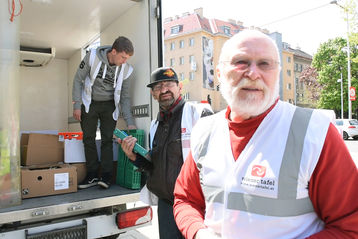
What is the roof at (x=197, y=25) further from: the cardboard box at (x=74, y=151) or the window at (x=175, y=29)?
the cardboard box at (x=74, y=151)

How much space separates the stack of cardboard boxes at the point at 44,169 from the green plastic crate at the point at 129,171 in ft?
1.61

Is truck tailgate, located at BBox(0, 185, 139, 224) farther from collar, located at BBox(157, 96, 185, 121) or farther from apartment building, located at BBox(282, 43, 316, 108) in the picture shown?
apartment building, located at BBox(282, 43, 316, 108)

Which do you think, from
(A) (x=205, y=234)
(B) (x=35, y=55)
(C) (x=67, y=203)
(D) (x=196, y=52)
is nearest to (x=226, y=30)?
(D) (x=196, y=52)

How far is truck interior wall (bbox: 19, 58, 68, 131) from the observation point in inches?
228

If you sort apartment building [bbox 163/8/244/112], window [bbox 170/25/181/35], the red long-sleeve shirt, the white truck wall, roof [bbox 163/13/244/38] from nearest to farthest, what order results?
the red long-sleeve shirt < the white truck wall < apartment building [bbox 163/8/244/112] < roof [bbox 163/13/244/38] < window [bbox 170/25/181/35]

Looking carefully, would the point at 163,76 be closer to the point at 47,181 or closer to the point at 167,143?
the point at 167,143

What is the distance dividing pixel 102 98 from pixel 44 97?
302 centimetres

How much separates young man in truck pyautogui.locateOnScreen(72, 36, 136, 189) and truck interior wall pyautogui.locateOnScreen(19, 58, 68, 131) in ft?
9.20

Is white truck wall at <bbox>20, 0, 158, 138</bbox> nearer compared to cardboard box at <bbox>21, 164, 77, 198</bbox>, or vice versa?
cardboard box at <bbox>21, 164, 77, 198</bbox>

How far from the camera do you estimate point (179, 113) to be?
2441 mm

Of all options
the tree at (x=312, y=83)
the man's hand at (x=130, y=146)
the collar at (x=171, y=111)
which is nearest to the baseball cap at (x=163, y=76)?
the collar at (x=171, y=111)

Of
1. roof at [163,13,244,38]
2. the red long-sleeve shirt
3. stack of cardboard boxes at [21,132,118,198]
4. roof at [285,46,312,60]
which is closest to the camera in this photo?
the red long-sleeve shirt

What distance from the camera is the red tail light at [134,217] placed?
263 cm

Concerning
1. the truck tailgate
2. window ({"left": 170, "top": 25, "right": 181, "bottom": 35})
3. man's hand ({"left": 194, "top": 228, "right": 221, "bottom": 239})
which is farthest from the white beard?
window ({"left": 170, "top": 25, "right": 181, "bottom": 35})
